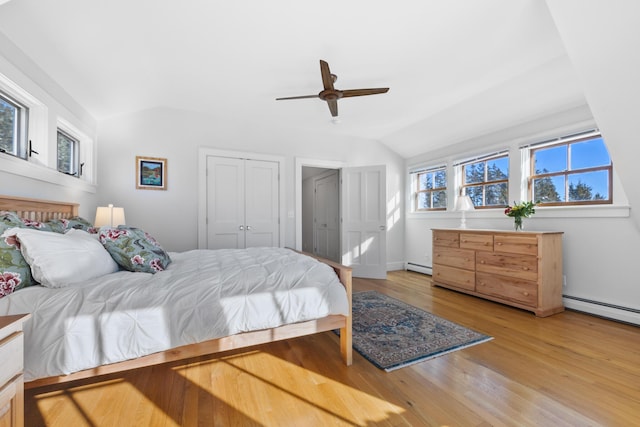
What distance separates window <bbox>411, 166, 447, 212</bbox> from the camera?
4941mm

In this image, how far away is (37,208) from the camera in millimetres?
2287

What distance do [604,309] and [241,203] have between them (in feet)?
15.1

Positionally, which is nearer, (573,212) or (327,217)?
(573,212)

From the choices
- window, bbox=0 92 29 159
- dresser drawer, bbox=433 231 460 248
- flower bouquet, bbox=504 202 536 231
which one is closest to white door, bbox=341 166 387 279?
dresser drawer, bbox=433 231 460 248

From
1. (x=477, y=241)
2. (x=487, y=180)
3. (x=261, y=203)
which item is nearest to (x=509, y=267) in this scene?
(x=477, y=241)

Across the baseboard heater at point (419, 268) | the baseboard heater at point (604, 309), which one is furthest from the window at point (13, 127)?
the baseboard heater at point (604, 309)

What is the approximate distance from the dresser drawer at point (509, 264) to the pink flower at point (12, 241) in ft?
14.1

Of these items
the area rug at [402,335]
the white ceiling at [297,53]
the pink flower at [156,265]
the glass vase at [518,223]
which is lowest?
the area rug at [402,335]

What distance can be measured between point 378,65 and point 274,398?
2.97m

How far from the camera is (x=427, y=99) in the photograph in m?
3.63

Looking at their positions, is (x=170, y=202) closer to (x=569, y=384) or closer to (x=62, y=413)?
(x=62, y=413)

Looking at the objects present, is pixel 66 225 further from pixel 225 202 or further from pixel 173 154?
pixel 225 202

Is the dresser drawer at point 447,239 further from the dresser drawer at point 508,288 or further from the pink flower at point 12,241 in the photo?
the pink flower at point 12,241

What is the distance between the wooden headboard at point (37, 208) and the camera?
2.01 meters
